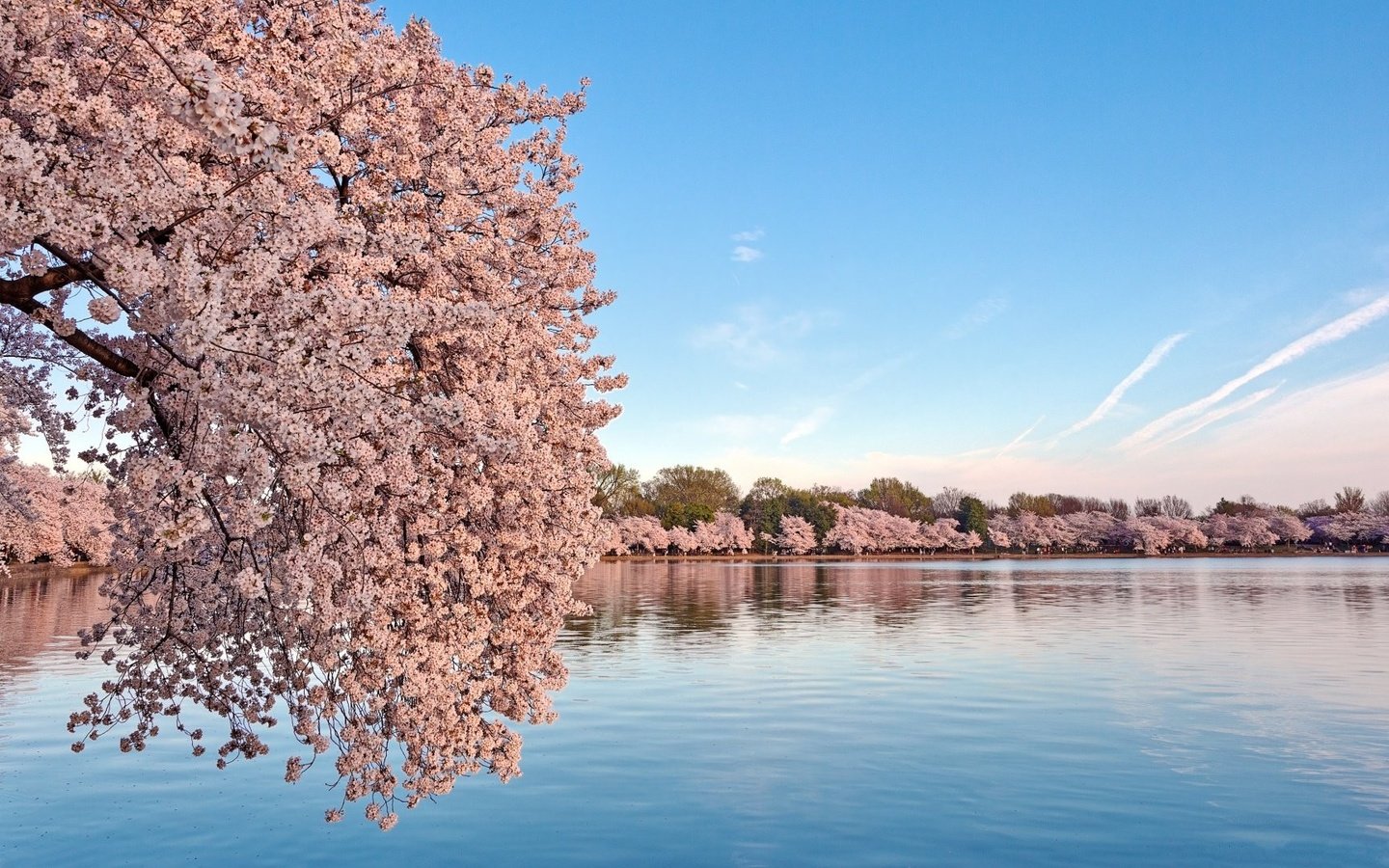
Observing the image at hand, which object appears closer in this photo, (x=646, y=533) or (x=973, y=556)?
(x=646, y=533)

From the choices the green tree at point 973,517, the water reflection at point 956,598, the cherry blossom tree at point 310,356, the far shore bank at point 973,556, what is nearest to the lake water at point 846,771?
the cherry blossom tree at point 310,356

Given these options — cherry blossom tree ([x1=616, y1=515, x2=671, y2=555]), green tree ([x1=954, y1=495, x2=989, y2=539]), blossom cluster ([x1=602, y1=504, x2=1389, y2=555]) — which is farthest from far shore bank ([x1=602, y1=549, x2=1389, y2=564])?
green tree ([x1=954, y1=495, x2=989, y2=539])

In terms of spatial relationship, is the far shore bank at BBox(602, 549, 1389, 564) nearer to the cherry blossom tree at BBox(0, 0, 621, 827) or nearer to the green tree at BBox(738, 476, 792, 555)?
the green tree at BBox(738, 476, 792, 555)

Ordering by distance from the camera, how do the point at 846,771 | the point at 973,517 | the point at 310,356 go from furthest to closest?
the point at 973,517 → the point at 846,771 → the point at 310,356

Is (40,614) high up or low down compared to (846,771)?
up

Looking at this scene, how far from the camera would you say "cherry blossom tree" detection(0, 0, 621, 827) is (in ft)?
23.2

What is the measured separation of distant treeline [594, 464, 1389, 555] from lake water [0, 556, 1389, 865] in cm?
11670

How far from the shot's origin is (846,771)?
1630 centimetres

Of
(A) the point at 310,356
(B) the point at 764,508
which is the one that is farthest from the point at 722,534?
(A) the point at 310,356

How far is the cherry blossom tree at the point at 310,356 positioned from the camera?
7070 mm

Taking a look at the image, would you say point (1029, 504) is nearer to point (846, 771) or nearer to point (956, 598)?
point (956, 598)

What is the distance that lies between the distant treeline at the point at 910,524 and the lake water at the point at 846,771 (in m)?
117

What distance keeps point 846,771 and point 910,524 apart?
506 ft

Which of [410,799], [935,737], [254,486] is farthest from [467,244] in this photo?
[935,737]
